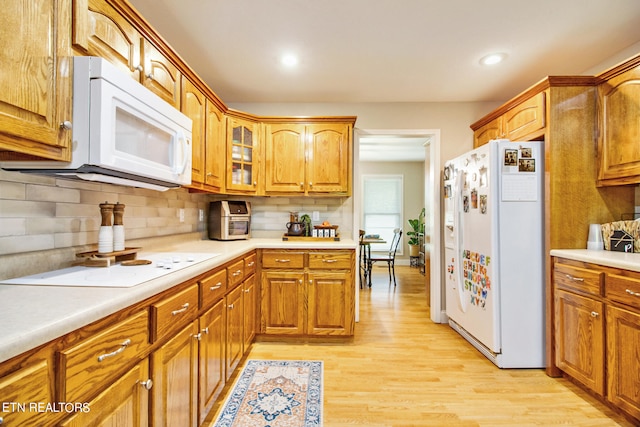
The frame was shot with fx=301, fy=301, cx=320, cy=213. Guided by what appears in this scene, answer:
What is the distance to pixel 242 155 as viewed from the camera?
2.95 m

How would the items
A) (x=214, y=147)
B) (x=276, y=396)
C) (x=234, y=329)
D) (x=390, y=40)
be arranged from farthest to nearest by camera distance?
(x=214, y=147)
(x=390, y=40)
(x=234, y=329)
(x=276, y=396)

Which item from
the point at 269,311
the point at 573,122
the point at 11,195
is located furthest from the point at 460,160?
the point at 11,195

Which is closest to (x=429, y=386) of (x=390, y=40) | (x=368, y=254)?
(x=390, y=40)

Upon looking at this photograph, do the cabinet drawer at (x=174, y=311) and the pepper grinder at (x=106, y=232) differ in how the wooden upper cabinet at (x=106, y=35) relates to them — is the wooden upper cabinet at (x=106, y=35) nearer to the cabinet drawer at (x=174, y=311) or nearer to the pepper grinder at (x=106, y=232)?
the pepper grinder at (x=106, y=232)

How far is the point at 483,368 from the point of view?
2.28m

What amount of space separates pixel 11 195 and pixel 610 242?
334 centimetres

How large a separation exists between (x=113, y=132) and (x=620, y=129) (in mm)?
2902

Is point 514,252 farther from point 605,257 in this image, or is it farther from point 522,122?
point 522,122

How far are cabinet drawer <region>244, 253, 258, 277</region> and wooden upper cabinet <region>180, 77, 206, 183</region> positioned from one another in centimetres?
71

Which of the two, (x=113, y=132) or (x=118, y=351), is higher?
(x=113, y=132)

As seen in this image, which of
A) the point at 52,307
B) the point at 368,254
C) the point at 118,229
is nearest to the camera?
the point at 52,307

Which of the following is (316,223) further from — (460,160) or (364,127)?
(460,160)

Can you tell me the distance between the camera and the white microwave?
108 centimetres

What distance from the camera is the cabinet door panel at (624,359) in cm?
158
